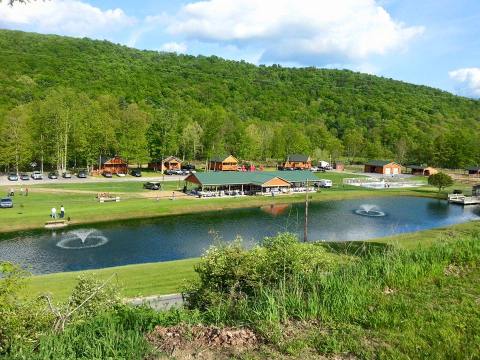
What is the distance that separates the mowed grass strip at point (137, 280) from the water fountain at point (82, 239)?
455 inches

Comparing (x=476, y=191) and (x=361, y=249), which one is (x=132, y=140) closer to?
(x=476, y=191)

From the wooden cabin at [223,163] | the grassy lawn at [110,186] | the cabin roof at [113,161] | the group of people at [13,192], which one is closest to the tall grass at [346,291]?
the group of people at [13,192]

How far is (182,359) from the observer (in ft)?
22.0

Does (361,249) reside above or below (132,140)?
below

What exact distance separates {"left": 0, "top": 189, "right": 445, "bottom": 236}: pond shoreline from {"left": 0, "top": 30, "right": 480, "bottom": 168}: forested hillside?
37420 millimetres

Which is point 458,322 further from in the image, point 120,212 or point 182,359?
point 120,212

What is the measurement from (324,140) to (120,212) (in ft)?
319

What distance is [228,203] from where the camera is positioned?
208 feet

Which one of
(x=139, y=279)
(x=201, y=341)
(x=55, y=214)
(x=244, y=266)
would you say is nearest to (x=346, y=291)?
(x=201, y=341)

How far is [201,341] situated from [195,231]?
1605 inches

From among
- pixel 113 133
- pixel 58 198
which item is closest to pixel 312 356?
pixel 58 198

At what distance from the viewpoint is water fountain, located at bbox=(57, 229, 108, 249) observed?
1579 inches

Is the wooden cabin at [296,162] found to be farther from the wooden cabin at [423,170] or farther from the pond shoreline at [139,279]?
the pond shoreline at [139,279]

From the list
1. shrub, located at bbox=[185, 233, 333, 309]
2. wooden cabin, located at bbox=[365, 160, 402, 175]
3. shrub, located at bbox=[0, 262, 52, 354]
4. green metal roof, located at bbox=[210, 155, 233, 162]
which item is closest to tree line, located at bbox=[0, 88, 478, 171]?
green metal roof, located at bbox=[210, 155, 233, 162]
